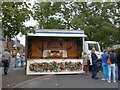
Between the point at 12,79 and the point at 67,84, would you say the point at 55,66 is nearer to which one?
the point at 12,79

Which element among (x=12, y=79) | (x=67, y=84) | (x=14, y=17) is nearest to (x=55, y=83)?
(x=67, y=84)

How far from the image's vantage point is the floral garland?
1984 centimetres

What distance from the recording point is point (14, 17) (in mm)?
11695

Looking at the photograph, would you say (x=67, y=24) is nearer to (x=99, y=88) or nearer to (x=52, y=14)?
(x=52, y=14)

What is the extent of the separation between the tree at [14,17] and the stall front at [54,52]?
24.0ft

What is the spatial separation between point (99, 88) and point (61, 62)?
7.70m

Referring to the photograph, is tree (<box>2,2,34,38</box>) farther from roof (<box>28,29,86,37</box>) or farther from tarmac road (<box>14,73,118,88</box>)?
roof (<box>28,29,86,37</box>)

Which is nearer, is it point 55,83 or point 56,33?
point 55,83

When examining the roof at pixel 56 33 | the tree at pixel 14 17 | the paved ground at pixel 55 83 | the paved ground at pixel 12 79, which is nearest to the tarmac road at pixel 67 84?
the paved ground at pixel 55 83

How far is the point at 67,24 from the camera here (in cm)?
3694

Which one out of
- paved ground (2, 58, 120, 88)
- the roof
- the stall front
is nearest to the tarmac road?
paved ground (2, 58, 120, 88)

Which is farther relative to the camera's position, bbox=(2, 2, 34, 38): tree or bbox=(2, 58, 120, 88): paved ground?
bbox=(2, 58, 120, 88): paved ground

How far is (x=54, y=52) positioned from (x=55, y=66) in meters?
1.53

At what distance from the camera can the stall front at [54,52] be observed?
65.6 feet
